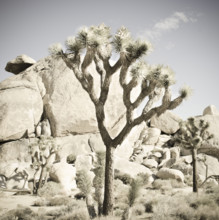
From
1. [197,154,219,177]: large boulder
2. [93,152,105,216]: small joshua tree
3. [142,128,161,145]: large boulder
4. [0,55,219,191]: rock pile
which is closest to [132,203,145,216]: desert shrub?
[93,152,105,216]: small joshua tree

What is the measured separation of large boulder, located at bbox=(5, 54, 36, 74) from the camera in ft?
68.5

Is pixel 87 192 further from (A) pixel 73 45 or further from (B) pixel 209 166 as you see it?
(B) pixel 209 166

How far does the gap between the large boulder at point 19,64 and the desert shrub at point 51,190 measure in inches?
598

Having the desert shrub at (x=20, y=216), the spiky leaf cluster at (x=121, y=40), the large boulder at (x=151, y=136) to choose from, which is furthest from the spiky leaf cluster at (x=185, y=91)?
the large boulder at (x=151, y=136)

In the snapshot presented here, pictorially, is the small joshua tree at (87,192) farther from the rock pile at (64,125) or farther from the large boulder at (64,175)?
the rock pile at (64,125)

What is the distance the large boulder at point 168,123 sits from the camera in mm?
23484

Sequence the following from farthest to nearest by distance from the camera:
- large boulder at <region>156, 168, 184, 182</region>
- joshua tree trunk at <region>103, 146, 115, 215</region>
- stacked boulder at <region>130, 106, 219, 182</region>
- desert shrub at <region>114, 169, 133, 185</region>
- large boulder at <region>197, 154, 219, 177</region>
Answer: large boulder at <region>197, 154, 219, 177</region>, stacked boulder at <region>130, 106, 219, 182</region>, large boulder at <region>156, 168, 184, 182</region>, desert shrub at <region>114, 169, 133, 185</region>, joshua tree trunk at <region>103, 146, 115, 215</region>

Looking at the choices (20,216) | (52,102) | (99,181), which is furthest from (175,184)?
(52,102)

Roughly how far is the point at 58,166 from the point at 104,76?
360 inches

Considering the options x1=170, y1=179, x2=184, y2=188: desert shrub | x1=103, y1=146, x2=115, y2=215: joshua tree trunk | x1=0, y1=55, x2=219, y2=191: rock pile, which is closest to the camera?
x1=103, y1=146, x2=115, y2=215: joshua tree trunk

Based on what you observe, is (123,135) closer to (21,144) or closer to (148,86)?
(148,86)

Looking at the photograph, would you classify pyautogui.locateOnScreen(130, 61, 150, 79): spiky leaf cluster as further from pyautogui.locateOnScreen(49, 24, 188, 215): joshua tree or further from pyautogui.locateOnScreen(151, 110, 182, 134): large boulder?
pyautogui.locateOnScreen(151, 110, 182, 134): large boulder

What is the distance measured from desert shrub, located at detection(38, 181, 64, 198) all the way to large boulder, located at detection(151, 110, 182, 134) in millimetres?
15862

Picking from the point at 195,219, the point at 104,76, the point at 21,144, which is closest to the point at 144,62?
the point at 104,76
